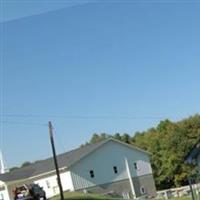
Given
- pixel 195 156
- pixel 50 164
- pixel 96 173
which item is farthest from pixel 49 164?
pixel 195 156

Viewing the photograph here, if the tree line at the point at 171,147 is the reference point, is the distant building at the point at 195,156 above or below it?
below

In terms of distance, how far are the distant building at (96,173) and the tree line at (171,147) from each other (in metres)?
9.93

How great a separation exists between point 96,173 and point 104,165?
4.70 ft

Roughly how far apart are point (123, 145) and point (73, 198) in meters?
21.7

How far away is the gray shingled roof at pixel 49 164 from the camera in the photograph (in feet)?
210

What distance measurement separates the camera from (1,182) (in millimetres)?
67688

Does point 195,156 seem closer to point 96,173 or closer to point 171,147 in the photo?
point 96,173

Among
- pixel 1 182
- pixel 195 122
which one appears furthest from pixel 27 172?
pixel 195 122

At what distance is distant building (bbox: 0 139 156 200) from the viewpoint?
63.1m

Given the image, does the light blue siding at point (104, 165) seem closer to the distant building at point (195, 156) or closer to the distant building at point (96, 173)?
the distant building at point (96, 173)

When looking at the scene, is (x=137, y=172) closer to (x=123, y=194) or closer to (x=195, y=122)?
(x=123, y=194)

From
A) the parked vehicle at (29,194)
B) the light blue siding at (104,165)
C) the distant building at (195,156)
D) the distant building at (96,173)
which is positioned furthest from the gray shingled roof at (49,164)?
the distant building at (195,156)

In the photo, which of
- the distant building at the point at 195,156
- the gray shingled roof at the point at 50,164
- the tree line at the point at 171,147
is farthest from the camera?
the tree line at the point at 171,147

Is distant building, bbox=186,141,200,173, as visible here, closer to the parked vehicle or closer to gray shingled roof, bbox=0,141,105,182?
the parked vehicle
